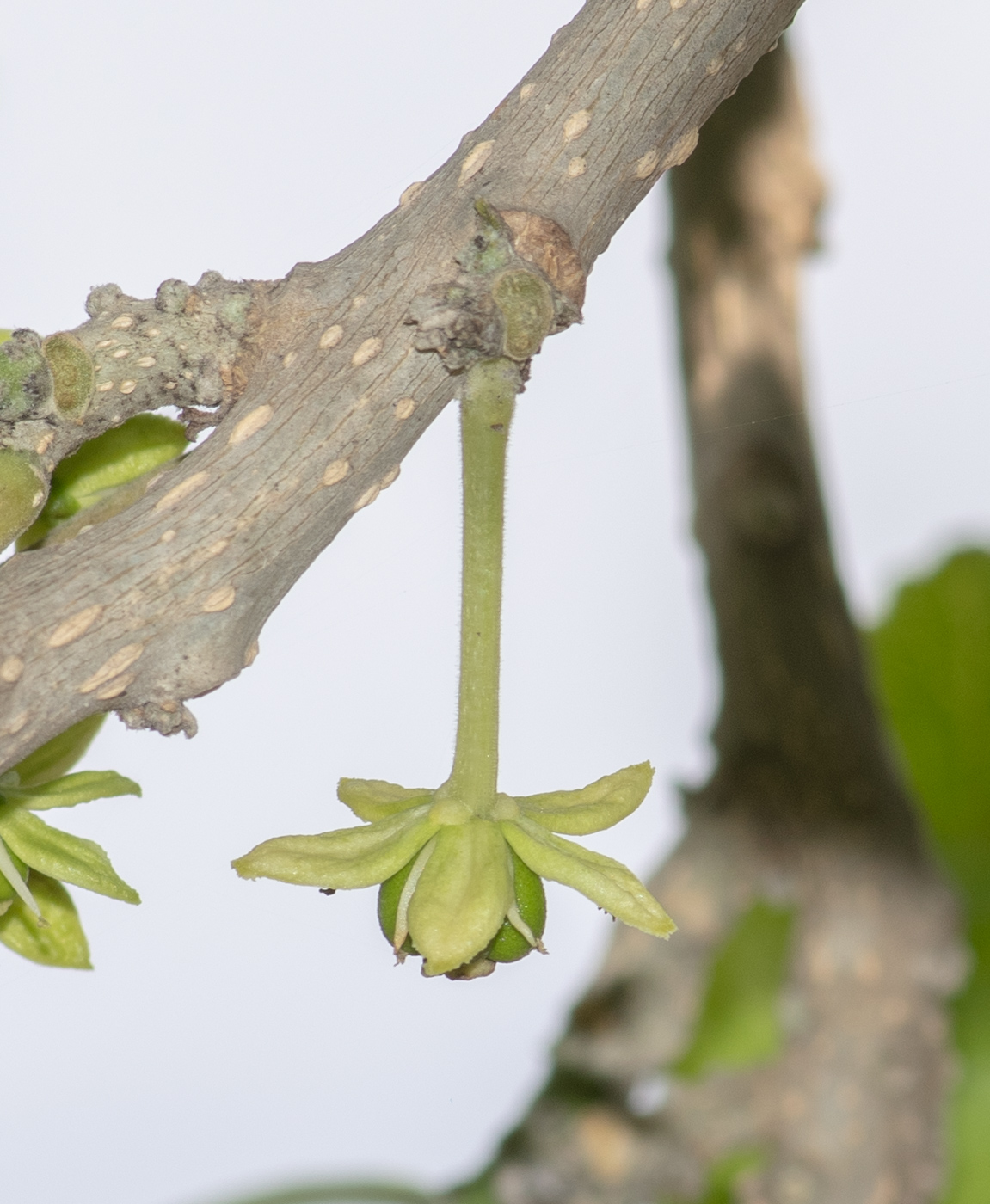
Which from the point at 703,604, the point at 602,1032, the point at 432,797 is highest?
the point at 703,604

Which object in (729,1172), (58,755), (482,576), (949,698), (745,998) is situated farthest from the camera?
(949,698)

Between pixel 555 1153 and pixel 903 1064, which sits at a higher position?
pixel 903 1064

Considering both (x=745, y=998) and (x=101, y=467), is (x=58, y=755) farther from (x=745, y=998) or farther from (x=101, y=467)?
(x=745, y=998)

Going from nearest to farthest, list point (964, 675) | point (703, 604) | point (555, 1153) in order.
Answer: point (555, 1153) < point (703, 604) < point (964, 675)

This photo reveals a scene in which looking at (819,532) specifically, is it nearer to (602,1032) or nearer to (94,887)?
(602,1032)

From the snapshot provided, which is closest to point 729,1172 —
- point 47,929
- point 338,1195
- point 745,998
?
point 745,998

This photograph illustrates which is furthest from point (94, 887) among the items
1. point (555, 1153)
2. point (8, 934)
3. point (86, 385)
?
point (555, 1153)
